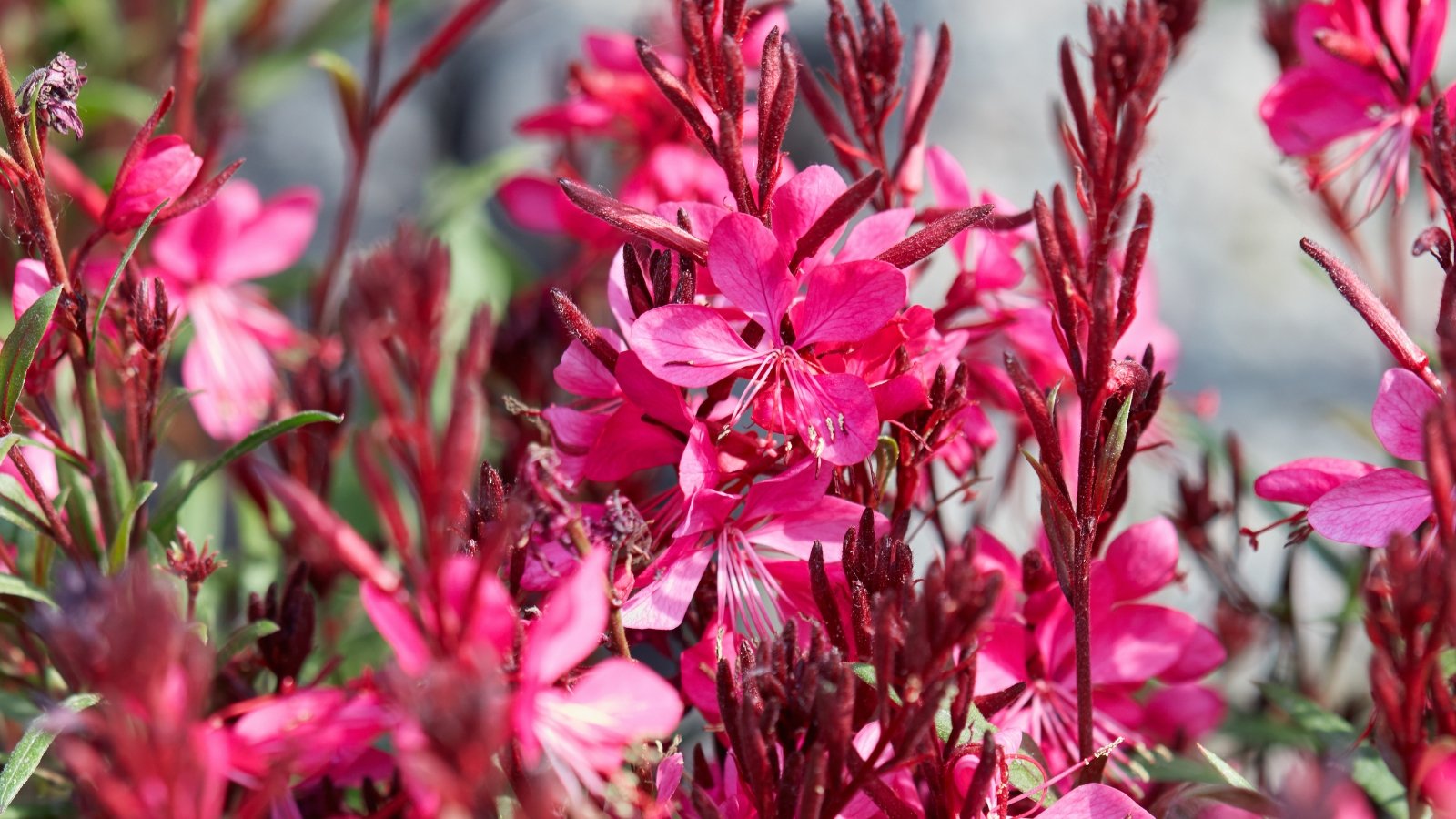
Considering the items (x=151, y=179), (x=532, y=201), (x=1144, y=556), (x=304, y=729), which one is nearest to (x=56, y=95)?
(x=151, y=179)

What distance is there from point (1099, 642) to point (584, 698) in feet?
1.48

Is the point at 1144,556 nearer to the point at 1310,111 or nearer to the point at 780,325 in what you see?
the point at 780,325

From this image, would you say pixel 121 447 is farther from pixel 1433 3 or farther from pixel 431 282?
pixel 1433 3

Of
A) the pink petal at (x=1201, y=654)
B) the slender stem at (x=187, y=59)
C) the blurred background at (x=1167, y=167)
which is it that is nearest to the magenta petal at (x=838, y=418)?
the pink petal at (x=1201, y=654)

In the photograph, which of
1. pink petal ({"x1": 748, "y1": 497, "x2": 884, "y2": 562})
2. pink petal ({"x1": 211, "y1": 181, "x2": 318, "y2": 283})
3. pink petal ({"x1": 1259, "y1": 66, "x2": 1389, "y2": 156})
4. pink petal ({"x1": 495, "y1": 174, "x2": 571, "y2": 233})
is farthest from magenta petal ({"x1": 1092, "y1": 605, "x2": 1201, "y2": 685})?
pink petal ({"x1": 211, "y1": 181, "x2": 318, "y2": 283})

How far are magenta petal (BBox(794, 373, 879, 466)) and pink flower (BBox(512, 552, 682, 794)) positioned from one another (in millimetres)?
198

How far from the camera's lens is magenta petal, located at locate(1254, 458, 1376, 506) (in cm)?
74

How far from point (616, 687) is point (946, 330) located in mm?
448

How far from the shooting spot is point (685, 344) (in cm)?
71

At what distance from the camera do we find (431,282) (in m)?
0.50

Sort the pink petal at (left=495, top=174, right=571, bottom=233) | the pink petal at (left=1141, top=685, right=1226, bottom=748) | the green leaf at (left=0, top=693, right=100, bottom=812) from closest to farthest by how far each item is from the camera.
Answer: the green leaf at (left=0, top=693, right=100, bottom=812) < the pink petal at (left=1141, top=685, right=1226, bottom=748) < the pink petal at (left=495, top=174, right=571, bottom=233)

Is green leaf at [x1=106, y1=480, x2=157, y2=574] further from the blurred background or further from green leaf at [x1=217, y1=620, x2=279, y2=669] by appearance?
the blurred background

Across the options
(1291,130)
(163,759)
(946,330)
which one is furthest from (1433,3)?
(163,759)

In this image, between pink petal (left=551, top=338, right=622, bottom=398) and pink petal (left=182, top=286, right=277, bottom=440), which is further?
pink petal (left=182, top=286, right=277, bottom=440)
